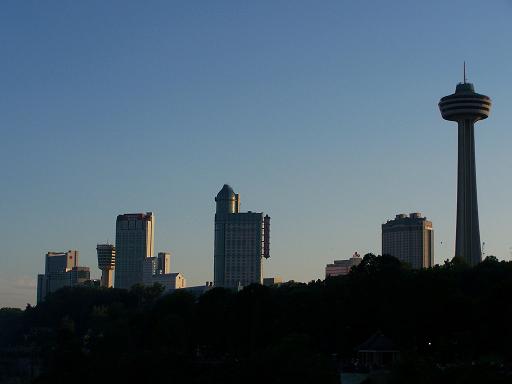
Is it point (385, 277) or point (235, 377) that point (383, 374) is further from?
point (385, 277)

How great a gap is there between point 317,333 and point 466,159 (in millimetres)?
104509

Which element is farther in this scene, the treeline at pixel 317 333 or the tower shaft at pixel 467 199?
the tower shaft at pixel 467 199

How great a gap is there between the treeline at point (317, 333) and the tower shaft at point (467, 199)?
78.5 meters

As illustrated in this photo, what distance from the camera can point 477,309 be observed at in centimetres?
6669

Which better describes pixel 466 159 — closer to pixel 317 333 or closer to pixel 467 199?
pixel 467 199

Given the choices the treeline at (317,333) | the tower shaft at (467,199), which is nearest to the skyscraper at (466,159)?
the tower shaft at (467,199)

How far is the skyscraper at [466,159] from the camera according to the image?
169375 millimetres

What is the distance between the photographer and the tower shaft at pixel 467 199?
169 metres

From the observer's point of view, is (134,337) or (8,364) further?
(8,364)

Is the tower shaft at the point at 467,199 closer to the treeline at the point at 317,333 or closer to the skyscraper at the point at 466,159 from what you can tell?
the skyscraper at the point at 466,159

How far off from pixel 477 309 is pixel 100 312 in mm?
78380

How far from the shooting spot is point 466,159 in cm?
17300

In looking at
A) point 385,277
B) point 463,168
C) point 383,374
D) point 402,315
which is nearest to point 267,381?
point 383,374

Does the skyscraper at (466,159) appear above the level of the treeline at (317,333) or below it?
above
